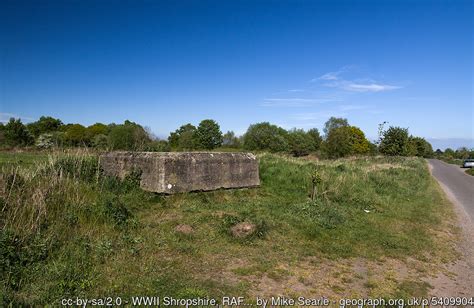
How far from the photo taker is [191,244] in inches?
227

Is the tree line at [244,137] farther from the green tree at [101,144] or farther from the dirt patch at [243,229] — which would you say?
the dirt patch at [243,229]

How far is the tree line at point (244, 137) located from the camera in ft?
126

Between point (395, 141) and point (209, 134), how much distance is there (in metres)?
37.4

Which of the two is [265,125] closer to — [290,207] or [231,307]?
[290,207]

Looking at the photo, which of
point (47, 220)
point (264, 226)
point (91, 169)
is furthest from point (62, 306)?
point (91, 169)

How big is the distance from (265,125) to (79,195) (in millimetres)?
66066

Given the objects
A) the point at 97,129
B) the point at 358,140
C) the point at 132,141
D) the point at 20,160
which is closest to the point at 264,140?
the point at 358,140

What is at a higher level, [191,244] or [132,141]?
[132,141]

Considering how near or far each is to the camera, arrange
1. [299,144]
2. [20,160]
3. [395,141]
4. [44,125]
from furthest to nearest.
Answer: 1. [299,144]
2. [44,125]
3. [395,141]
4. [20,160]

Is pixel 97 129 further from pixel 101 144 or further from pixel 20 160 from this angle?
pixel 20 160

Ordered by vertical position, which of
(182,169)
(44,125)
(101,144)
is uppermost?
(44,125)

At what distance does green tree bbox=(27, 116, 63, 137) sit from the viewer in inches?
2596

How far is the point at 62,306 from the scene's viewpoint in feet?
11.3

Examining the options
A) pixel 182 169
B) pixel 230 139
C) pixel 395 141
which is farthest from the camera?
pixel 230 139
